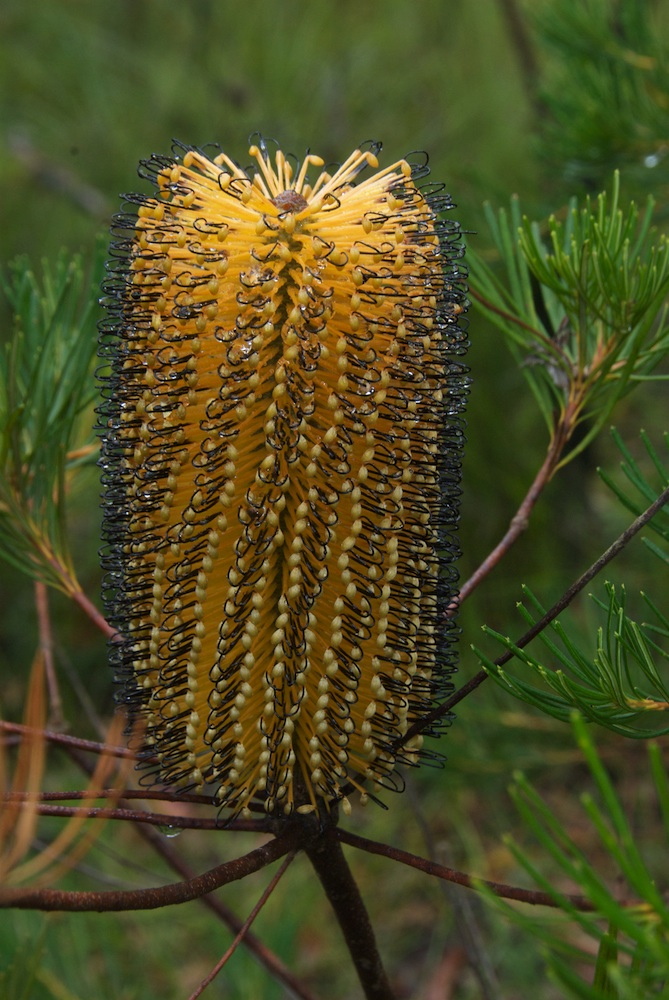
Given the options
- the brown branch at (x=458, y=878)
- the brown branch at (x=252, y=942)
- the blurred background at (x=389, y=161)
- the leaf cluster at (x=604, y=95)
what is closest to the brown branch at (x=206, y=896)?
the brown branch at (x=252, y=942)

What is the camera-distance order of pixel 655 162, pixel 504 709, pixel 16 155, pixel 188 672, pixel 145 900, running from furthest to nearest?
pixel 16 155, pixel 504 709, pixel 655 162, pixel 188 672, pixel 145 900

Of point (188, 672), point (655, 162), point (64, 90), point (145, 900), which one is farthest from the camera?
point (64, 90)

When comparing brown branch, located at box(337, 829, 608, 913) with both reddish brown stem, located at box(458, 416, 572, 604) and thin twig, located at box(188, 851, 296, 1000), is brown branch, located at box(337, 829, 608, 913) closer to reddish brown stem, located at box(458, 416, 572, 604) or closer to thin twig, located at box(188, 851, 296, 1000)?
thin twig, located at box(188, 851, 296, 1000)

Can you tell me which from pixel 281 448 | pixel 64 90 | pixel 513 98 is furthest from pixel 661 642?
pixel 64 90

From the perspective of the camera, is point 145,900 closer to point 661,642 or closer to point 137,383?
point 137,383

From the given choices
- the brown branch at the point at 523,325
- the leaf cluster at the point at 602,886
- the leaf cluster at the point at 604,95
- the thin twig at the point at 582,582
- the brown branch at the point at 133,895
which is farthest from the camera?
the leaf cluster at the point at 604,95

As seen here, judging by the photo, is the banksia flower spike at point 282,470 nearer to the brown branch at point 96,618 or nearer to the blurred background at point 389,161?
the brown branch at point 96,618
